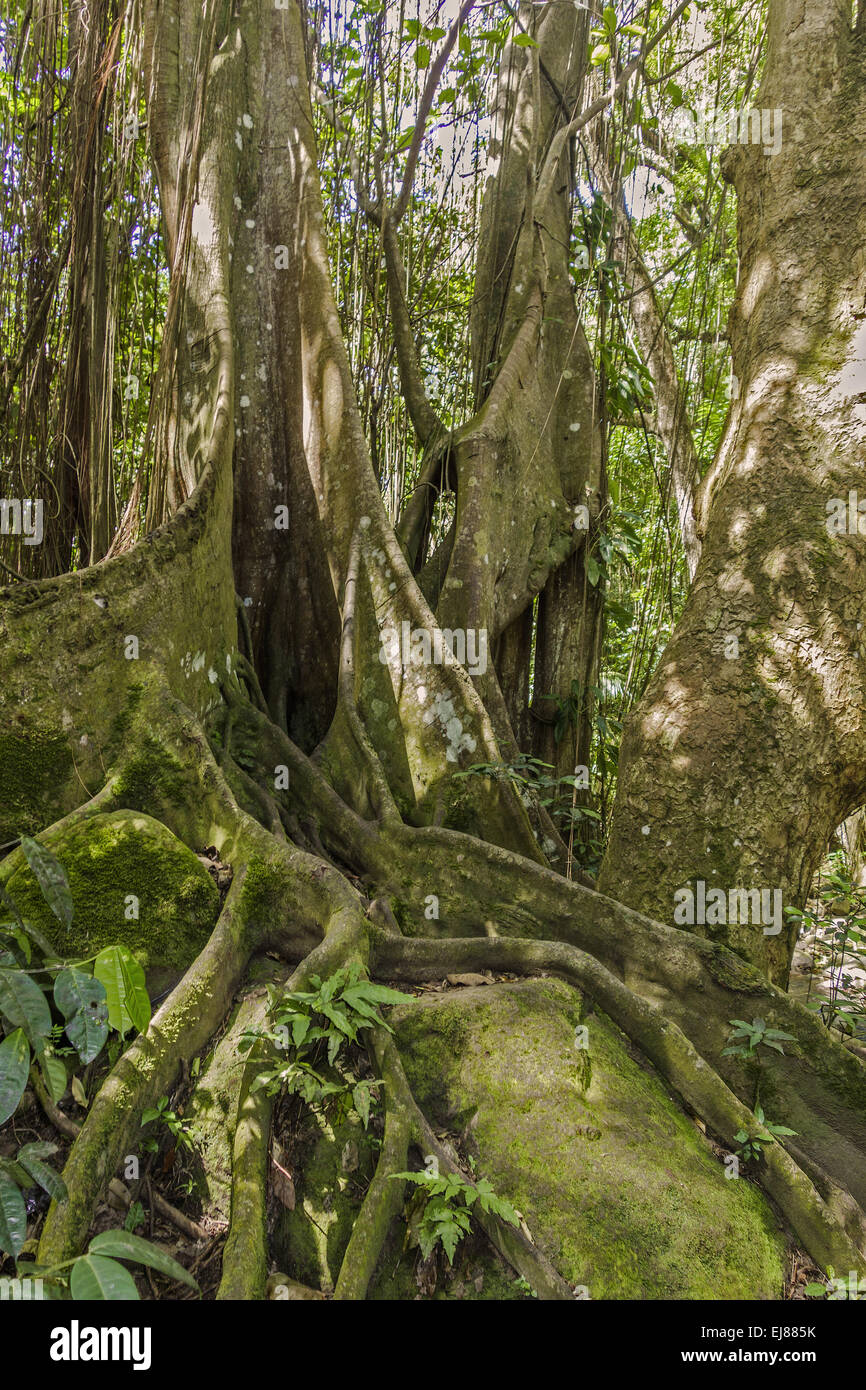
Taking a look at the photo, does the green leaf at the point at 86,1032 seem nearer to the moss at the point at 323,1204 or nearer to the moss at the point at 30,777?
the moss at the point at 323,1204

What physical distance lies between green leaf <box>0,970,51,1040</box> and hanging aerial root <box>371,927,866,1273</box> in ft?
4.22

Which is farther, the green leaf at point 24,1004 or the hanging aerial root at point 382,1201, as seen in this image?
the hanging aerial root at point 382,1201

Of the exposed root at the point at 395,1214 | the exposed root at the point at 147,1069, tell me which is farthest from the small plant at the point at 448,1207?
the exposed root at the point at 147,1069

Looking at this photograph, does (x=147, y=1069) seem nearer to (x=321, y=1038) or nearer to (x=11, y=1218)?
(x=321, y=1038)

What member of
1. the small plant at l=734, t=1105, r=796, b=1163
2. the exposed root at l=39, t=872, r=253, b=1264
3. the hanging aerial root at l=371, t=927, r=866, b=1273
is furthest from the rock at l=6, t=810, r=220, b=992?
the small plant at l=734, t=1105, r=796, b=1163

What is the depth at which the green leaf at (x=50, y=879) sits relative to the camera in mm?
1732

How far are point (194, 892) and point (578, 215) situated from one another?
16.8 feet

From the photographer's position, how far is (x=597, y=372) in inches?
212

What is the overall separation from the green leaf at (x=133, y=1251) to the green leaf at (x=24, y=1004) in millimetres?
345

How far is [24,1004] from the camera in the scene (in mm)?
1509

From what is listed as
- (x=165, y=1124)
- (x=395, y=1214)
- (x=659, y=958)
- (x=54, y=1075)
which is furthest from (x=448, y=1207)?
(x=659, y=958)

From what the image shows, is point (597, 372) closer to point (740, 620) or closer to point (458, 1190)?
point (740, 620)

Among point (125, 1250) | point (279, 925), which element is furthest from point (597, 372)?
point (125, 1250)

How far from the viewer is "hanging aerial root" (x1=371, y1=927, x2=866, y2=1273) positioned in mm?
2348
